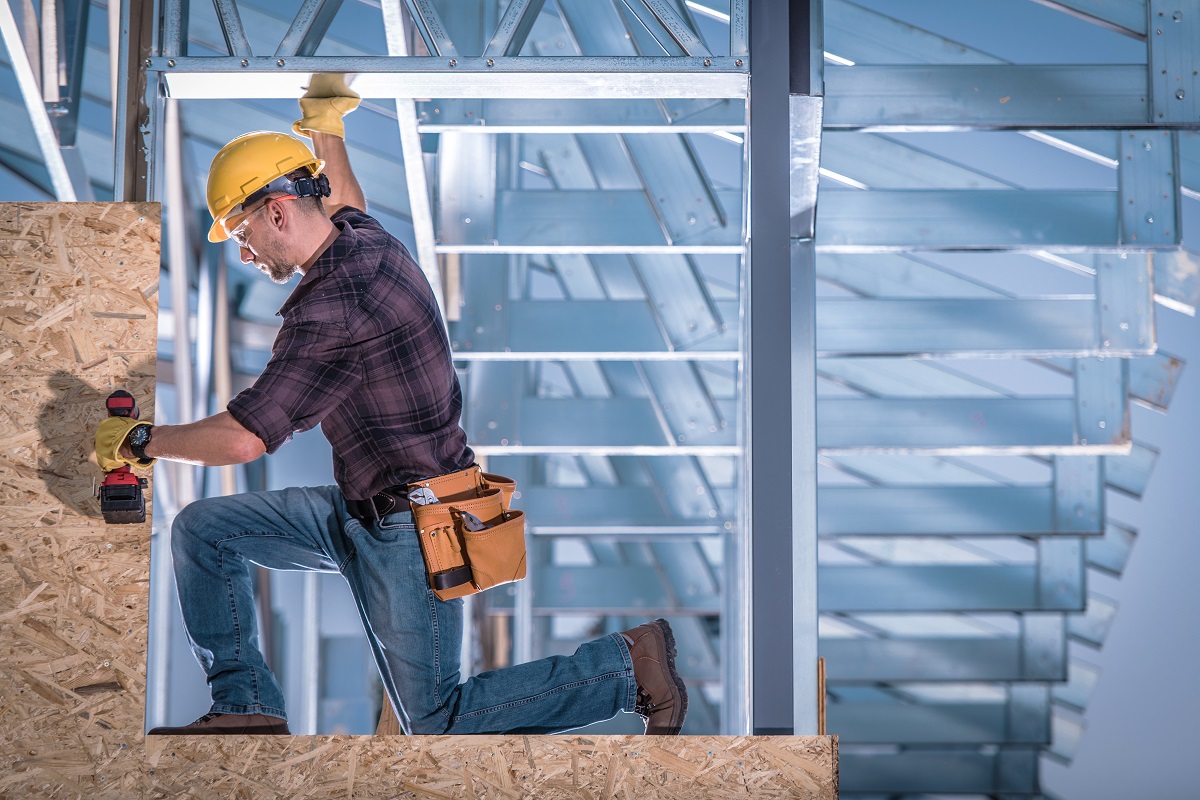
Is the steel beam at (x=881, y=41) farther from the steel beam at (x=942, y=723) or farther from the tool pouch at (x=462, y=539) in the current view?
the steel beam at (x=942, y=723)

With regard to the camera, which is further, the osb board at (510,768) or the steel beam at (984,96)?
the steel beam at (984,96)

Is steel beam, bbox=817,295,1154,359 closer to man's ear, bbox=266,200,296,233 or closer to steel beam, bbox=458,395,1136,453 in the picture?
steel beam, bbox=458,395,1136,453

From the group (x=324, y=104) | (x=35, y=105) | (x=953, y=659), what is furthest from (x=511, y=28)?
(x=953, y=659)

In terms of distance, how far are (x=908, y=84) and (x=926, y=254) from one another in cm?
218

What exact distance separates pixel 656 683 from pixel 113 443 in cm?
145

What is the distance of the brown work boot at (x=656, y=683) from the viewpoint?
315cm

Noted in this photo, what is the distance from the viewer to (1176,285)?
20.7ft

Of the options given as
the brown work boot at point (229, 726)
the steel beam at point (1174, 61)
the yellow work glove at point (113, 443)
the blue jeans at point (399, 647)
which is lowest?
the brown work boot at point (229, 726)

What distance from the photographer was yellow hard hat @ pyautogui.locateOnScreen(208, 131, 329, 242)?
10.3ft

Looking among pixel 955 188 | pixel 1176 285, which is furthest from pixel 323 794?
pixel 1176 285

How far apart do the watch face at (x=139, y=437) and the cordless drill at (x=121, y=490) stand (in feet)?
0.45

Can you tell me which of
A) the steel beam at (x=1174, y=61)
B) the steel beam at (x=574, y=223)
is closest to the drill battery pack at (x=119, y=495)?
the steel beam at (x=574, y=223)

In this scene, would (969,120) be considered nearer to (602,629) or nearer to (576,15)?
(576,15)

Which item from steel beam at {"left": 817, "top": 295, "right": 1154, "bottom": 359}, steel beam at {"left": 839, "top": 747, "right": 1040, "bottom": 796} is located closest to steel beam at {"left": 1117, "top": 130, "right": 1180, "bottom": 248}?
steel beam at {"left": 817, "top": 295, "right": 1154, "bottom": 359}
